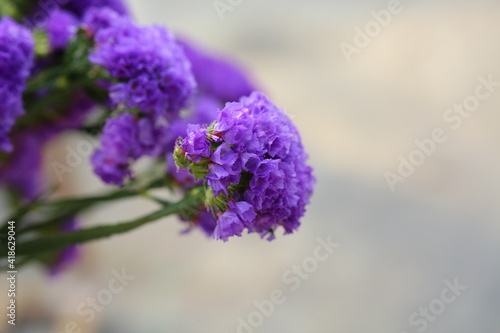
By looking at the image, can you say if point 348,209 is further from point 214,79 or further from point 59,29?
point 59,29

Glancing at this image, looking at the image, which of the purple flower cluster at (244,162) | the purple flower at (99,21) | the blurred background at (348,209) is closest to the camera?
the purple flower cluster at (244,162)

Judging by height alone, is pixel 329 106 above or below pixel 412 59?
below

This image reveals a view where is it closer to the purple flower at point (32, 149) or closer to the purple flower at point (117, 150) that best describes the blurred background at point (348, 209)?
A: the purple flower at point (32, 149)

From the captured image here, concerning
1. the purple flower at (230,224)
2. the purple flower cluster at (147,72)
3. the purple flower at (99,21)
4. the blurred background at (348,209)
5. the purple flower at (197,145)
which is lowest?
the blurred background at (348,209)

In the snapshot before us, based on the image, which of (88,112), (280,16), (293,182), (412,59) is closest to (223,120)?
(293,182)

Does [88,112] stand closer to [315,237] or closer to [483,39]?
[315,237]

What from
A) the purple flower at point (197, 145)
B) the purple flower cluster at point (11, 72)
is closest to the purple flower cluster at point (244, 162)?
the purple flower at point (197, 145)

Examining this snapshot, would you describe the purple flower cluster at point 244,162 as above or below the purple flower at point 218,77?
above
